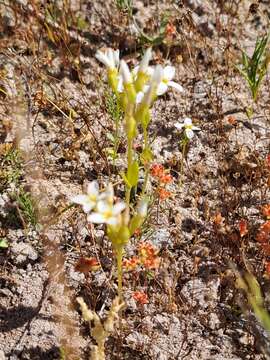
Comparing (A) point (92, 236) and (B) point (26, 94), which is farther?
(B) point (26, 94)

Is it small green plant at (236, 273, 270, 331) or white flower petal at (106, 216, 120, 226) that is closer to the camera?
white flower petal at (106, 216, 120, 226)

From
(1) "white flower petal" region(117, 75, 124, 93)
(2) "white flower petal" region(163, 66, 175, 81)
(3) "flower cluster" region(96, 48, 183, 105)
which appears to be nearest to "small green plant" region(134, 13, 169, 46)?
(2) "white flower petal" region(163, 66, 175, 81)

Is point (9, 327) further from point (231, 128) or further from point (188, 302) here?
point (231, 128)

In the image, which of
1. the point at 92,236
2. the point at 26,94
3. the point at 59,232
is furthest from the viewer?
the point at 26,94

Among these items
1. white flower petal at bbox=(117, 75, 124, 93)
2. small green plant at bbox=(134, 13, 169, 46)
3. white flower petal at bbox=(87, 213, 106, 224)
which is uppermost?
small green plant at bbox=(134, 13, 169, 46)

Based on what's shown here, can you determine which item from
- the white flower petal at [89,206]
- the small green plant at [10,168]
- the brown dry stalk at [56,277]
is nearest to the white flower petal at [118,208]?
the white flower petal at [89,206]

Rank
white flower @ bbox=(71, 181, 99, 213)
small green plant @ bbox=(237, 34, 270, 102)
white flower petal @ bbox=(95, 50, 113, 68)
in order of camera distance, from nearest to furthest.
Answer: white flower @ bbox=(71, 181, 99, 213), white flower petal @ bbox=(95, 50, 113, 68), small green plant @ bbox=(237, 34, 270, 102)

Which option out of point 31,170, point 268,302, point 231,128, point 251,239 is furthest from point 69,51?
point 268,302

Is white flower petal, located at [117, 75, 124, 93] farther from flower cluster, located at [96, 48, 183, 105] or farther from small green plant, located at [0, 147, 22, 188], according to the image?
small green plant, located at [0, 147, 22, 188]
